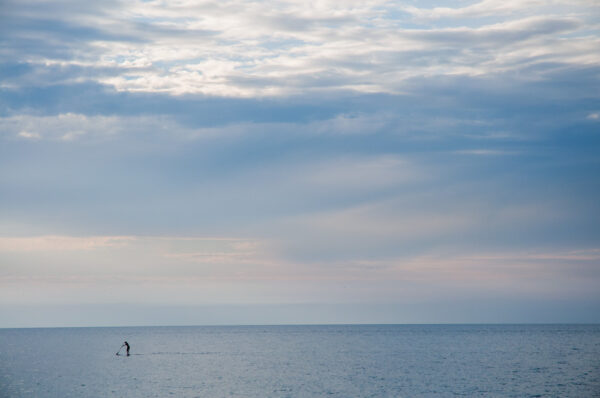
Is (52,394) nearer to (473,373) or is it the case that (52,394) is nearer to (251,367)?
(251,367)

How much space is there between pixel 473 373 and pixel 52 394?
157ft

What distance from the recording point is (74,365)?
90.2 meters

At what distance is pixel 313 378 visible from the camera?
70375mm

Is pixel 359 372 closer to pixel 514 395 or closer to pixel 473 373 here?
pixel 473 373

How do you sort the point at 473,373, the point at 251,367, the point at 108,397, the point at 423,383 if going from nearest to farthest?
the point at 108,397 < the point at 423,383 < the point at 473,373 < the point at 251,367

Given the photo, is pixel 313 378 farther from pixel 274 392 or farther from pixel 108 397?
pixel 108 397

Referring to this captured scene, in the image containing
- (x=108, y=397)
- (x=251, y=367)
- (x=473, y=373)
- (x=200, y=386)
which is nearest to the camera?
(x=108, y=397)

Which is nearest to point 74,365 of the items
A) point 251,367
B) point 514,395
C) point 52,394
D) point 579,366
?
point 251,367

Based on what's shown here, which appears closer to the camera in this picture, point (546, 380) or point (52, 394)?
point (52, 394)

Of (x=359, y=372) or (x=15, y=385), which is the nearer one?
(x=15, y=385)

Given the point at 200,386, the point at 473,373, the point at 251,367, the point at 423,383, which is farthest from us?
the point at 251,367

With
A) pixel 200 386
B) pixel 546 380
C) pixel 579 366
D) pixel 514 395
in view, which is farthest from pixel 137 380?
pixel 579 366

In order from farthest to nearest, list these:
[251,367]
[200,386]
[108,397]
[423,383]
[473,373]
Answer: [251,367]
[473,373]
[423,383]
[200,386]
[108,397]

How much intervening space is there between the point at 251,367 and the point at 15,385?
30854 mm
